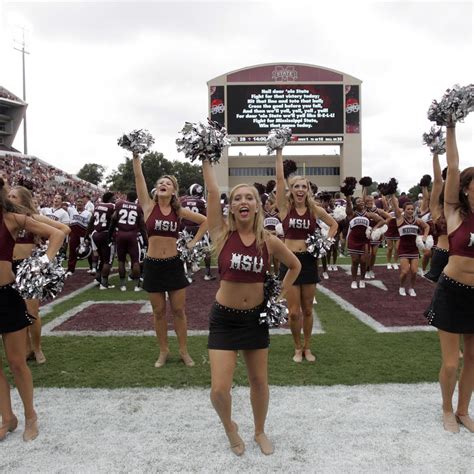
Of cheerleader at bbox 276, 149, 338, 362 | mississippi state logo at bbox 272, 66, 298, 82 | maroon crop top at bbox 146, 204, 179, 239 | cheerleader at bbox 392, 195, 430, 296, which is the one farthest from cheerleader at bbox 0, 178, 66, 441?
mississippi state logo at bbox 272, 66, 298, 82

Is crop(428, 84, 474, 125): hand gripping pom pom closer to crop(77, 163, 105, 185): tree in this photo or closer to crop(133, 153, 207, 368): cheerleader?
crop(133, 153, 207, 368): cheerleader

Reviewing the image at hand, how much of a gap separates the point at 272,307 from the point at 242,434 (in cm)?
99

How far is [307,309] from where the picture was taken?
511cm

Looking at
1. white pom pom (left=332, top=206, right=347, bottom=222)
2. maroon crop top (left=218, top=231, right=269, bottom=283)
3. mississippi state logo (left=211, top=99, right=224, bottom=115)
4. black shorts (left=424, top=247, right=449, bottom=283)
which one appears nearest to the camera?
maroon crop top (left=218, top=231, right=269, bottom=283)

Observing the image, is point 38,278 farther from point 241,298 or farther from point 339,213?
point 339,213

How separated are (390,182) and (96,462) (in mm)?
6135

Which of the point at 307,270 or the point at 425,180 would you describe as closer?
the point at 307,270

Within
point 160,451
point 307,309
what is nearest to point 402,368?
point 307,309

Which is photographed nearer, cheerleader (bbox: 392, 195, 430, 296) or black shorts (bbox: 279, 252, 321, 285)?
black shorts (bbox: 279, 252, 321, 285)

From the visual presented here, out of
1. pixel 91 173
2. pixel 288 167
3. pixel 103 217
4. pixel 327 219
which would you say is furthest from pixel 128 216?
pixel 91 173

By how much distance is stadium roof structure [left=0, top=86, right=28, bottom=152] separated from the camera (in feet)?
231

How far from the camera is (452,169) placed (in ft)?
10.8

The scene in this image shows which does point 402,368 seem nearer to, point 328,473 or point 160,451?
point 328,473

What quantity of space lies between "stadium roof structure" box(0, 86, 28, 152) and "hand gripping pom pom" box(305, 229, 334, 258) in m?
74.6
